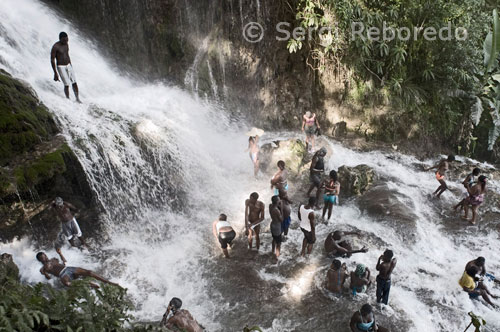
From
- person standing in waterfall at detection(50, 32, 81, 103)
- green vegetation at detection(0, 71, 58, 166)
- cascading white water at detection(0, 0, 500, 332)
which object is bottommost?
cascading white water at detection(0, 0, 500, 332)

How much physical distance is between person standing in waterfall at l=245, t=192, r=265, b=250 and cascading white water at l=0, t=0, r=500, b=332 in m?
0.47

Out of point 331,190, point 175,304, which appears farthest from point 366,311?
point 331,190

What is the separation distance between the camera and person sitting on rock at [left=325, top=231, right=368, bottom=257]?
24.2 ft

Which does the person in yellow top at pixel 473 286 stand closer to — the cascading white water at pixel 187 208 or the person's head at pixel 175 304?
the cascading white water at pixel 187 208

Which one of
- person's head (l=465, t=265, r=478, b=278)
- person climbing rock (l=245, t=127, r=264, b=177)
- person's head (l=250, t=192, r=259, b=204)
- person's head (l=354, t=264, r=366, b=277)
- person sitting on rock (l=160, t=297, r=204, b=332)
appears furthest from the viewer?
person climbing rock (l=245, t=127, r=264, b=177)

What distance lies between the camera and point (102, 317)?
10.9ft

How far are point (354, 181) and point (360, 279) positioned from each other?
3760 mm

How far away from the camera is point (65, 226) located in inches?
290

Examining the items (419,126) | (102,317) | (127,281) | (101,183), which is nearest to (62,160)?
(101,183)

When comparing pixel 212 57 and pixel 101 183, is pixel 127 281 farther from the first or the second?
pixel 212 57

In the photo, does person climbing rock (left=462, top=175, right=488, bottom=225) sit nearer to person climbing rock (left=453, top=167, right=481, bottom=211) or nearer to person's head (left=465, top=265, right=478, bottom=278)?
person climbing rock (left=453, top=167, right=481, bottom=211)

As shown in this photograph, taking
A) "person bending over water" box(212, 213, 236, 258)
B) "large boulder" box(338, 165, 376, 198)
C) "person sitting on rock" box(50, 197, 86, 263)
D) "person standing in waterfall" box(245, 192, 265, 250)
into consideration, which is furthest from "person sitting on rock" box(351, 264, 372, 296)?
"person sitting on rock" box(50, 197, 86, 263)

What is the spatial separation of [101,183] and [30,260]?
206 cm

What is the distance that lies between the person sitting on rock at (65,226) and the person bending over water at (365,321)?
5.49m
